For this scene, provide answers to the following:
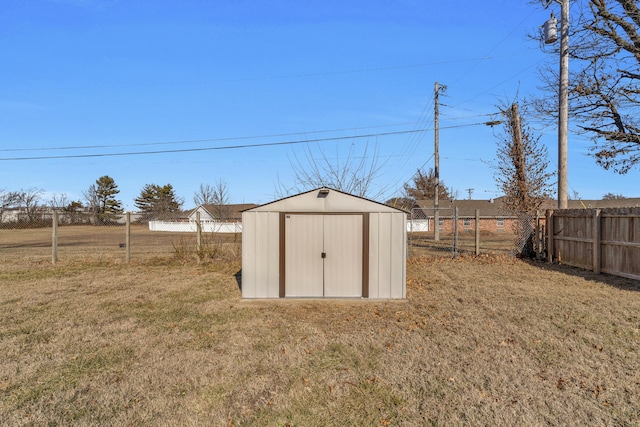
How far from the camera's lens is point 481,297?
Result: 7.58 metres

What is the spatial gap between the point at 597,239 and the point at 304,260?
8.13 metres

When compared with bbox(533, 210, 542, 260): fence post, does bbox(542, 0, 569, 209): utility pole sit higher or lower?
higher

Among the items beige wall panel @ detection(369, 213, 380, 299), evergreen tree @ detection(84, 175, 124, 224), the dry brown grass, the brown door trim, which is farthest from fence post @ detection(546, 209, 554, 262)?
evergreen tree @ detection(84, 175, 124, 224)

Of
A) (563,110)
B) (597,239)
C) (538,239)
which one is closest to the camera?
(597,239)

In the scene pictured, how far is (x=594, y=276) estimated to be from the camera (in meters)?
9.94

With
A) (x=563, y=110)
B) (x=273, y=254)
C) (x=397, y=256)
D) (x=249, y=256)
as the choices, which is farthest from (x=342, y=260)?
(x=563, y=110)

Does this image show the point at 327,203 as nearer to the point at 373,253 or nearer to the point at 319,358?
the point at 373,253

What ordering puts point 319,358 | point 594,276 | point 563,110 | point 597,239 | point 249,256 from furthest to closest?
point 563,110, point 597,239, point 594,276, point 249,256, point 319,358

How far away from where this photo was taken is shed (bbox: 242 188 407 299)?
746cm

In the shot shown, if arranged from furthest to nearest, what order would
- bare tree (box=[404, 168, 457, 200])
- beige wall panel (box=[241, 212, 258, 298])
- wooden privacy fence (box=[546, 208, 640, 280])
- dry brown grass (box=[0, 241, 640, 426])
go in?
bare tree (box=[404, 168, 457, 200]) < wooden privacy fence (box=[546, 208, 640, 280]) < beige wall panel (box=[241, 212, 258, 298]) < dry brown grass (box=[0, 241, 640, 426])

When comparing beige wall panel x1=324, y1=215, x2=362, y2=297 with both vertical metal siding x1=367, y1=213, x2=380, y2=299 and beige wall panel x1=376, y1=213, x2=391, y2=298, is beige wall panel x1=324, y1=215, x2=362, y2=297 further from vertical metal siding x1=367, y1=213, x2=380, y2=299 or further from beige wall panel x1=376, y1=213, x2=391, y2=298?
beige wall panel x1=376, y1=213, x2=391, y2=298

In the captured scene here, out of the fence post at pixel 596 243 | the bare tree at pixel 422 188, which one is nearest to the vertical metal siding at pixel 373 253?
the fence post at pixel 596 243

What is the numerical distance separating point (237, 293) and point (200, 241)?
453 centimetres

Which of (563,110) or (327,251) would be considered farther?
(563,110)
